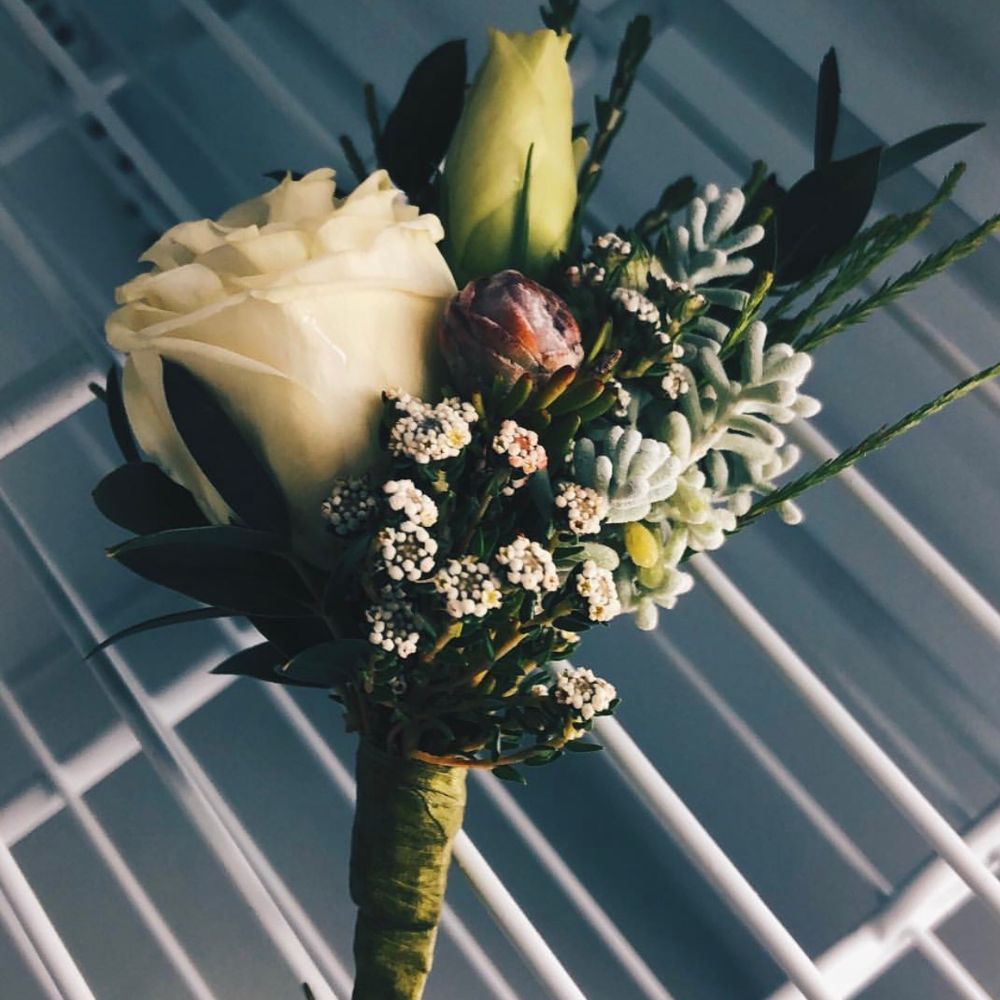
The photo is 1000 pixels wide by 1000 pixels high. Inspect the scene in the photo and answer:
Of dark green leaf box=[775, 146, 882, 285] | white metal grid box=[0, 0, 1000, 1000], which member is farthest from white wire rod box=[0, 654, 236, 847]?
dark green leaf box=[775, 146, 882, 285]

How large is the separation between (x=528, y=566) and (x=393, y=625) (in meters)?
0.06

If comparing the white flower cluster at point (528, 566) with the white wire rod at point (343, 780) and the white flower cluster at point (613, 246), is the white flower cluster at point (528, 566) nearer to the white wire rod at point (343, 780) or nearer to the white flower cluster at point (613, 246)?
the white flower cluster at point (613, 246)

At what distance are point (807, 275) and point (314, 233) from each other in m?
0.26

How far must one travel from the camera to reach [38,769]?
840 mm

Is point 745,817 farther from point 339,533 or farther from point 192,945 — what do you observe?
point 339,533

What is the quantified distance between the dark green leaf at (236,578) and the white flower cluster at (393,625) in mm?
64

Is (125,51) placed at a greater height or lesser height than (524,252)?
greater

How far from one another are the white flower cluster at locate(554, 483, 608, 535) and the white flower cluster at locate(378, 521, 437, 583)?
0.18ft

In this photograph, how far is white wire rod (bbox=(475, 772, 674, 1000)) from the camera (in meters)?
0.83

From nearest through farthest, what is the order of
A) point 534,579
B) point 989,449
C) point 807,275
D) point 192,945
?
point 534,579 → point 807,275 → point 989,449 → point 192,945

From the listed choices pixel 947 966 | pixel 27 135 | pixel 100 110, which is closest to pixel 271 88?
pixel 100 110

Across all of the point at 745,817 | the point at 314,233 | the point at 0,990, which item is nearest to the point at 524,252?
the point at 314,233

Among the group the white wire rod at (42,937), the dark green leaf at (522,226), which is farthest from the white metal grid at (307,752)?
the dark green leaf at (522,226)

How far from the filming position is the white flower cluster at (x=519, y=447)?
377 mm
